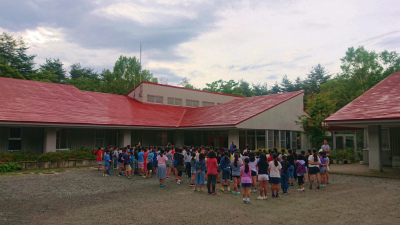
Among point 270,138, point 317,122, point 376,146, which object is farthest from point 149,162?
point 317,122

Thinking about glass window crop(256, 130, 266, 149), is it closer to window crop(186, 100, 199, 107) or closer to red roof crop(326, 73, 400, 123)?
red roof crop(326, 73, 400, 123)

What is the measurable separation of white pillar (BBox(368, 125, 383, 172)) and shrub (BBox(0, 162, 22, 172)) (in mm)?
19697

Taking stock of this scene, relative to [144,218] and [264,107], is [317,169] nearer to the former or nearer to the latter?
[144,218]

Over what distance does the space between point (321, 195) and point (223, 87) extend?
5511cm

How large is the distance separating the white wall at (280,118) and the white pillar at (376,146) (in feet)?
22.8

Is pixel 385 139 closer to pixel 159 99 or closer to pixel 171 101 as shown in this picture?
pixel 171 101

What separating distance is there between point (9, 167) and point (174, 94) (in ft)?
56.3

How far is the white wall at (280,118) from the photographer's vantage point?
782 inches

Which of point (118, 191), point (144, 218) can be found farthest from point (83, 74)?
point (144, 218)

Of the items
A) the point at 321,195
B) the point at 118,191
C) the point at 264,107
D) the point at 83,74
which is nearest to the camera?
the point at 321,195

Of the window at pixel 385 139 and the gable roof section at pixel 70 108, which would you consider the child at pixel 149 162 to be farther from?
the window at pixel 385 139

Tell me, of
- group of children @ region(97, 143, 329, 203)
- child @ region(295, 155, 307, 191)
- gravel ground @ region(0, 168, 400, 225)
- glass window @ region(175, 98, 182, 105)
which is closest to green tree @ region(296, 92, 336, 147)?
gravel ground @ region(0, 168, 400, 225)

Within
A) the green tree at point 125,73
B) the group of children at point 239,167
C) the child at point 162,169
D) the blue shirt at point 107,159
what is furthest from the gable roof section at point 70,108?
the green tree at point 125,73

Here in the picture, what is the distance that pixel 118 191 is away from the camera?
10570 millimetres
